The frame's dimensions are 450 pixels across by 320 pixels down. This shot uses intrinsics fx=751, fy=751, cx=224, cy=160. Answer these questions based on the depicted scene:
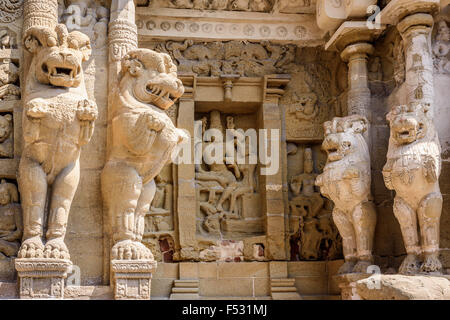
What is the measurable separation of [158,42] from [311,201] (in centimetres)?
270

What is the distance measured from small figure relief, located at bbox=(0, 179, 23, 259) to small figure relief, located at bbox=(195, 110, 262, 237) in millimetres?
2528

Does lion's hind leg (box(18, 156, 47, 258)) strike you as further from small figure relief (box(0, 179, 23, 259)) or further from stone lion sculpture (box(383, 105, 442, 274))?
stone lion sculpture (box(383, 105, 442, 274))

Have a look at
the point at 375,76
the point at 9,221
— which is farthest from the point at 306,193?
the point at 9,221

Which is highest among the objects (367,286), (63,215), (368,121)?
(368,121)

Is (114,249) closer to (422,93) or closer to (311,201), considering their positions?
(311,201)

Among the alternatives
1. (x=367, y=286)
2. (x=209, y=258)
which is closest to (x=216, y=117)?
(x=209, y=258)

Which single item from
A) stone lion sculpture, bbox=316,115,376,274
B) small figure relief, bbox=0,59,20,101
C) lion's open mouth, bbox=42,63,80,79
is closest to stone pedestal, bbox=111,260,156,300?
lion's open mouth, bbox=42,63,80,79

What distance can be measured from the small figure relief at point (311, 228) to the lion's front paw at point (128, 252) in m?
2.57

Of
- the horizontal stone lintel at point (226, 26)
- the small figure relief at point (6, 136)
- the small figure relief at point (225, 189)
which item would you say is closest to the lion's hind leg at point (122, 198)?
the small figure relief at point (6, 136)

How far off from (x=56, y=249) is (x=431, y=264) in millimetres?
3564

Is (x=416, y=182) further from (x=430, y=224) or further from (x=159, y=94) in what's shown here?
(x=159, y=94)

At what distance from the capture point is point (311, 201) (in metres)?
9.12

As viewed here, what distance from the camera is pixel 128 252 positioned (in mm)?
6910

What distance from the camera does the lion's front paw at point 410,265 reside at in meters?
7.40
